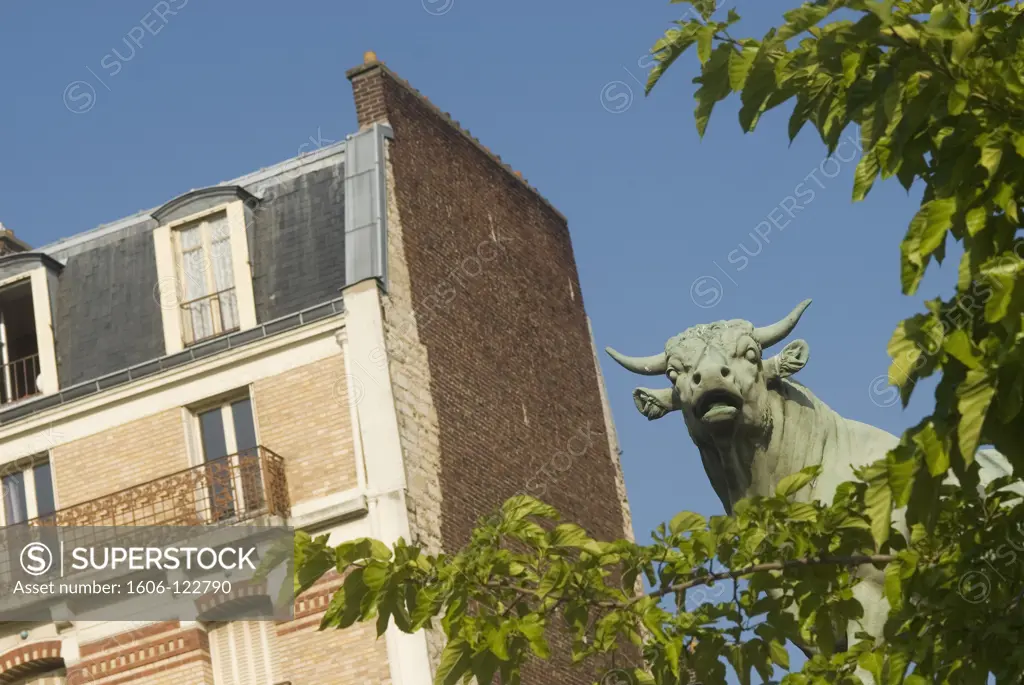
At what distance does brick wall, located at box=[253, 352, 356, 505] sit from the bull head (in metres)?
18.1

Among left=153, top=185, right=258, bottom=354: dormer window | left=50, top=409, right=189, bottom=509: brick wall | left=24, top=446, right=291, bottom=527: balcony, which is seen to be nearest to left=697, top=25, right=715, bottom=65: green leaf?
left=24, top=446, right=291, bottom=527: balcony

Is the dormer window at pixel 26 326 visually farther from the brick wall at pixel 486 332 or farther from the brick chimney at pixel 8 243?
the brick wall at pixel 486 332

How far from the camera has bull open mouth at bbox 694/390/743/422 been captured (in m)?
8.52

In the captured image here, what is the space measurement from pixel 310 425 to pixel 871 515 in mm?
21209

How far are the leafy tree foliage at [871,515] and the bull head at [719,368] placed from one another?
0.49 metres

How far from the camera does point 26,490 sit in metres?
29.2

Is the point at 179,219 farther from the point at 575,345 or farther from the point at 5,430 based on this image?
the point at 575,345

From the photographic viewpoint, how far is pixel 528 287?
1272 inches

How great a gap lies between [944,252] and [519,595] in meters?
2.90

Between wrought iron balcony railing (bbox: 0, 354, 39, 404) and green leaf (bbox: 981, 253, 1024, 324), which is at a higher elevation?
wrought iron balcony railing (bbox: 0, 354, 39, 404)

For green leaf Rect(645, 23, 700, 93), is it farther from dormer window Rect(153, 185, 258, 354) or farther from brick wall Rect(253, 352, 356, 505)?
dormer window Rect(153, 185, 258, 354)

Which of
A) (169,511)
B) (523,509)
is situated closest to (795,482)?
(523,509)

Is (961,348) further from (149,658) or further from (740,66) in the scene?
(149,658)

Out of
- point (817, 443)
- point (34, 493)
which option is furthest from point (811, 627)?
point (34, 493)
